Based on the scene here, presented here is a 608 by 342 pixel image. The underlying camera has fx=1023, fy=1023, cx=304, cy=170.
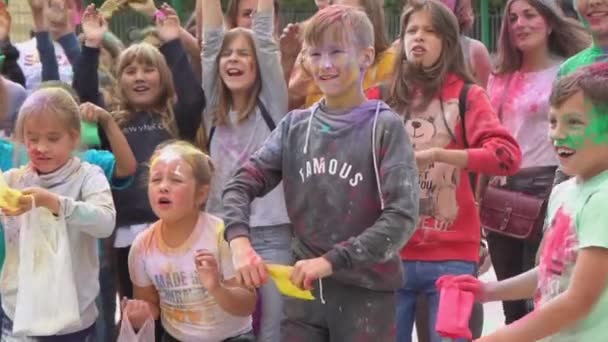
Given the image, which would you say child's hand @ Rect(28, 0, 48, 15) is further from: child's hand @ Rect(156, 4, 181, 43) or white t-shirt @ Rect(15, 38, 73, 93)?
child's hand @ Rect(156, 4, 181, 43)

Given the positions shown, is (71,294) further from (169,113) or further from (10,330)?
(169,113)

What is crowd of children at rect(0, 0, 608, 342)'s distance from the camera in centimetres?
313

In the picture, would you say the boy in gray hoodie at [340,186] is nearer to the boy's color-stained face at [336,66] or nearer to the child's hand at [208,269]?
the boy's color-stained face at [336,66]

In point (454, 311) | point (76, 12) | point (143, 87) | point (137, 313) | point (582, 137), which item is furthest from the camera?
point (76, 12)

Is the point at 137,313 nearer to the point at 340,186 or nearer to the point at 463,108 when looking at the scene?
the point at 340,186

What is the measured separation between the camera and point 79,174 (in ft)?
13.6

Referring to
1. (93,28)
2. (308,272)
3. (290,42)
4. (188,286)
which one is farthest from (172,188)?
(290,42)

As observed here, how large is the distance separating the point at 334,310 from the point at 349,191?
41 cm

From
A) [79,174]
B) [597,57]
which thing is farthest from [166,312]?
[597,57]

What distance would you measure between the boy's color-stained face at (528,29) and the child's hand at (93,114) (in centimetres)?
199

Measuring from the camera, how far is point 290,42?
17.4ft

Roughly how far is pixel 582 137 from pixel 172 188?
6.16 feet

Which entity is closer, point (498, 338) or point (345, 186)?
point (498, 338)

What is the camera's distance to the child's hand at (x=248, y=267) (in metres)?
3.21
